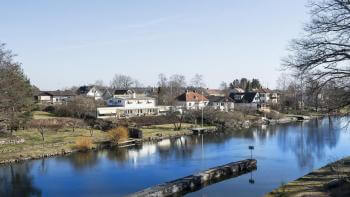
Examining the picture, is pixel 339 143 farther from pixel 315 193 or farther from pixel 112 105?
pixel 112 105

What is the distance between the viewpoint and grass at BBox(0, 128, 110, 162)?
3374 cm

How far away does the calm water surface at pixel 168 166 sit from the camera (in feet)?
77.0

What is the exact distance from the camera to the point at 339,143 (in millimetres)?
40625

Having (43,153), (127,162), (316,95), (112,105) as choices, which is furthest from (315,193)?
(112,105)

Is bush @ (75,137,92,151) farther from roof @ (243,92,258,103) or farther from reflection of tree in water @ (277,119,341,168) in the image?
roof @ (243,92,258,103)

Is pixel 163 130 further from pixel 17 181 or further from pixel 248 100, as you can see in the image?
pixel 248 100

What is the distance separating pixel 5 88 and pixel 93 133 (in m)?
13.2

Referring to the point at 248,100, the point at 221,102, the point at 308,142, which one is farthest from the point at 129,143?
the point at 248,100

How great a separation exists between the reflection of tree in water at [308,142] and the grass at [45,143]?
1824 centimetres

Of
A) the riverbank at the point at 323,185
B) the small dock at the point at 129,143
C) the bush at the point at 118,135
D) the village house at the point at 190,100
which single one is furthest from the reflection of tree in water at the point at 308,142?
the village house at the point at 190,100

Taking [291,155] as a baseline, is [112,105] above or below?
above

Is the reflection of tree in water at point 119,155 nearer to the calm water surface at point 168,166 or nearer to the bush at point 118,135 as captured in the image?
the calm water surface at point 168,166

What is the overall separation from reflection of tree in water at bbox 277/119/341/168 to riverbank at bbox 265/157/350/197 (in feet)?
21.5

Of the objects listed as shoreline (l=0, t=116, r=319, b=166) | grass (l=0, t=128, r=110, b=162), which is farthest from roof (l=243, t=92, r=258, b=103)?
grass (l=0, t=128, r=110, b=162)
